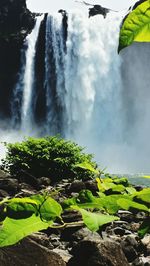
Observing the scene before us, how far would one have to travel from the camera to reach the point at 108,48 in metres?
41.5

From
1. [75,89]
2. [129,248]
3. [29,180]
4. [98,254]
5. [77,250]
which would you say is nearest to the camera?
[98,254]

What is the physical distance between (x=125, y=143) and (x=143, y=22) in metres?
47.6

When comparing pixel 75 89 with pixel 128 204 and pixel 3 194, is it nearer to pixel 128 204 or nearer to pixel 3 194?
pixel 3 194

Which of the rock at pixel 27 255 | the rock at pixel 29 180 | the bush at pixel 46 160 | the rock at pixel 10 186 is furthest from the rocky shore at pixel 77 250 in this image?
the bush at pixel 46 160

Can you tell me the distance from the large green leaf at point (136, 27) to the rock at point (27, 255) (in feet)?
9.48

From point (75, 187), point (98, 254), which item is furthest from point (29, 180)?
point (98, 254)

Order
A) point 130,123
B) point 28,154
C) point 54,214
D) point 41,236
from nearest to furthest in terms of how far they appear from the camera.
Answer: point 54,214 < point 41,236 < point 28,154 < point 130,123

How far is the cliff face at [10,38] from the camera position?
43.3m

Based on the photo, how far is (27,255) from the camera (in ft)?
11.1

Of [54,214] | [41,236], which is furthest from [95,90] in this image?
[54,214]

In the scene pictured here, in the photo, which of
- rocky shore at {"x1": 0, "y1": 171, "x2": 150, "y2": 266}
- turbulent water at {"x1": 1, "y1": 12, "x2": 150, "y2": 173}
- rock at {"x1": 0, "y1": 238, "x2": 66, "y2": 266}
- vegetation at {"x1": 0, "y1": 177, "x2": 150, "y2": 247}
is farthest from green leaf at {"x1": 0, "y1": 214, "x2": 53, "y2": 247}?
turbulent water at {"x1": 1, "y1": 12, "x2": 150, "y2": 173}

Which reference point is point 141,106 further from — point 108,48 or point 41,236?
point 41,236

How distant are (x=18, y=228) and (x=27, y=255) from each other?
2.83 m

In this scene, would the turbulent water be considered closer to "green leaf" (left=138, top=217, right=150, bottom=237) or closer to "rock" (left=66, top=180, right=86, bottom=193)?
"rock" (left=66, top=180, right=86, bottom=193)
